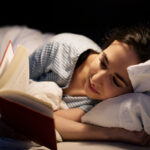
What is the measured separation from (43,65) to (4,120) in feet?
1.33

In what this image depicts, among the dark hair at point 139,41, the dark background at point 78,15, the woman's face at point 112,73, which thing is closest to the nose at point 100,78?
the woman's face at point 112,73

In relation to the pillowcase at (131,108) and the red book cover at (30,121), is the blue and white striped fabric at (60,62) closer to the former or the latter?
the pillowcase at (131,108)

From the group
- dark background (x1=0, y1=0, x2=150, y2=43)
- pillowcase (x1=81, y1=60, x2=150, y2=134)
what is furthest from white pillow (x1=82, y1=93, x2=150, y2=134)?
dark background (x1=0, y1=0, x2=150, y2=43)

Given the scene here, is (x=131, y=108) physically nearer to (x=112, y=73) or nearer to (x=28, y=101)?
(x=112, y=73)

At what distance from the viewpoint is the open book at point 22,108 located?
60 cm

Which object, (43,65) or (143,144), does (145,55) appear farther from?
(43,65)

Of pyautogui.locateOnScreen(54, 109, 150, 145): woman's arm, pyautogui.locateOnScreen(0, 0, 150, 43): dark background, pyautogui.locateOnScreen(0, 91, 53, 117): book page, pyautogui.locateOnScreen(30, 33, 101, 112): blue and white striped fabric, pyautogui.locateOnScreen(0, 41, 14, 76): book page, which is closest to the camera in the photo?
pyautogui.locateOnScreen(0, 91, 53, 117): book page

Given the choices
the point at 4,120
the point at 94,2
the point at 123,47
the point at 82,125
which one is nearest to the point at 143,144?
the point at 82,125

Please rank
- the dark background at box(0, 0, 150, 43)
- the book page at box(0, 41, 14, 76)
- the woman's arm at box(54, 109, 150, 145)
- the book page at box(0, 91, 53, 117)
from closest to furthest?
the book page at box(0, 91, 53, 117) → the book page at box(0, 41, 14, 76) → the woman's arm at box(54, 109, 150, 145) → the dark background at box(0, 0, 150, 43)

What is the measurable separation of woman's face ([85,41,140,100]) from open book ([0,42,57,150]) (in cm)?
26

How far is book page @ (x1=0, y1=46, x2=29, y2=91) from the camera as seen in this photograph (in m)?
0.66

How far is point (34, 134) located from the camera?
746mm

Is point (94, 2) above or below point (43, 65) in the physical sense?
above

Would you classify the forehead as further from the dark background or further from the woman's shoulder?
the dark background
